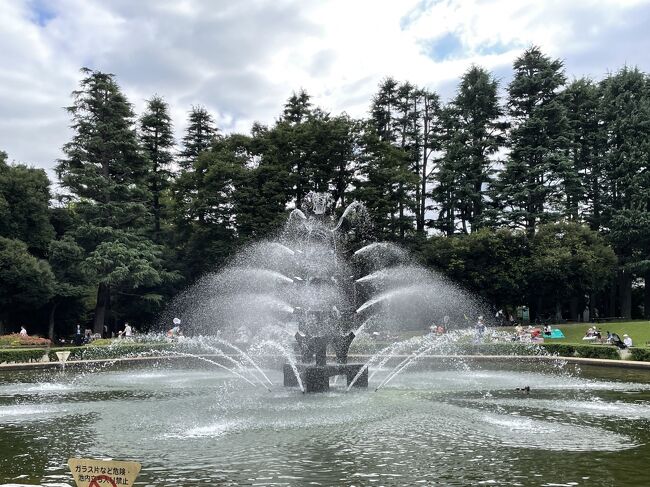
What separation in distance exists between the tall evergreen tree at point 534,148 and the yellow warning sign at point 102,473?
2131 inches

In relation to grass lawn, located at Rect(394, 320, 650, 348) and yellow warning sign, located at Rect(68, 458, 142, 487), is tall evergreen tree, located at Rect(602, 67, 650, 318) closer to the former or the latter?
grass lawn, located at Rect(394, 320, 650, 348)

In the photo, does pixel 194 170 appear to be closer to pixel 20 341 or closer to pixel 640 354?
pixel 20 341

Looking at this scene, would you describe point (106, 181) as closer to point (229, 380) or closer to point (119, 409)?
point (229, 380)

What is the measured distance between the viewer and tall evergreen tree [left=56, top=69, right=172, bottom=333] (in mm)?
49625

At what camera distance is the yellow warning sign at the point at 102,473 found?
6266 millimetres

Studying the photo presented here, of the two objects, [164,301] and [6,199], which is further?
[164,301]

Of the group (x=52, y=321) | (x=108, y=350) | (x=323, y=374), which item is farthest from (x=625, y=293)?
(x=52, y=321)

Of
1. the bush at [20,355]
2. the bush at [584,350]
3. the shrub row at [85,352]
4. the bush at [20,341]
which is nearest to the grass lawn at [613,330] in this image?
the bush at [584,350]

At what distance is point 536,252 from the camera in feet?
168

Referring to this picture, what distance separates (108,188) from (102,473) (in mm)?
48983

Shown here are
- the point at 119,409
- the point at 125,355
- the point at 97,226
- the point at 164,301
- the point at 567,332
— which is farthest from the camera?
the point at 164,301

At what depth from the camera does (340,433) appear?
14.0m

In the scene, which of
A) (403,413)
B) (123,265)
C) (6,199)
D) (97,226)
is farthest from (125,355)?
(403,413)

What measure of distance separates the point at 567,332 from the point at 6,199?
48137 mm
